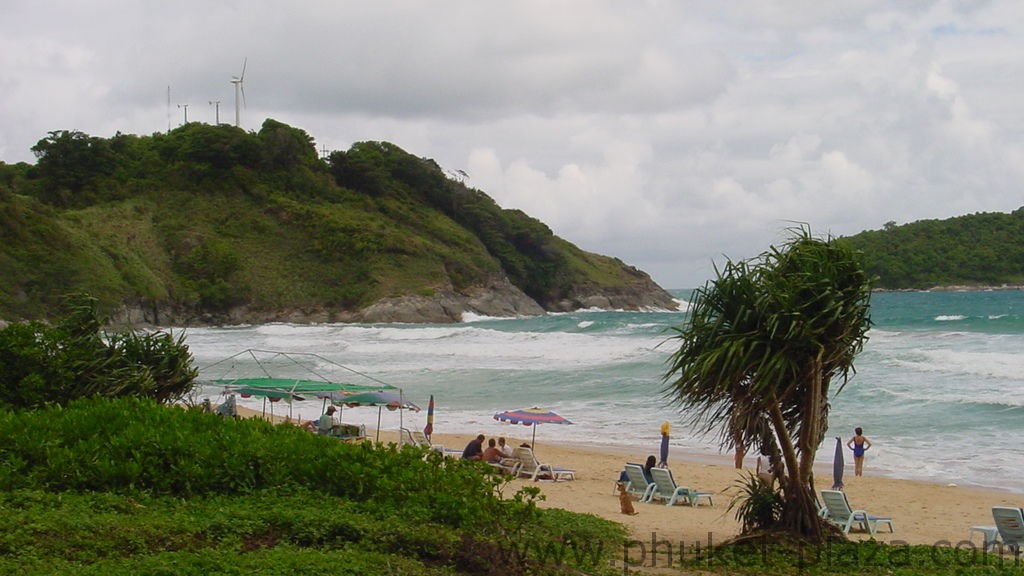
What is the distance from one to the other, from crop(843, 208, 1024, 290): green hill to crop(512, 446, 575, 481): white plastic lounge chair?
102811mm

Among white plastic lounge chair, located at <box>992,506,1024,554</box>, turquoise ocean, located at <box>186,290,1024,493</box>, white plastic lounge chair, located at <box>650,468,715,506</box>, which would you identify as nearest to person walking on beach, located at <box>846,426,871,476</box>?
turquoise ocean, located at <box>186,290,1024,493</box>

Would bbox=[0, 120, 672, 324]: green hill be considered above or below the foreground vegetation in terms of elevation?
above

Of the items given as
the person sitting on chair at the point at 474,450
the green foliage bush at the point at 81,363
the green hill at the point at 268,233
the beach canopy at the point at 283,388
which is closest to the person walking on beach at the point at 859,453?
the person sitting on chair at the point at 474,450

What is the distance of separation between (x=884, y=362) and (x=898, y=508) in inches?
867

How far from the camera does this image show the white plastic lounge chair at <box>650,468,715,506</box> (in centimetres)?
1378

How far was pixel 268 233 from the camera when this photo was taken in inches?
3246

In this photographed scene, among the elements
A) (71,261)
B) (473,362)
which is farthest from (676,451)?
(71,261)

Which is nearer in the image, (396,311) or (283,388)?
(283,388)

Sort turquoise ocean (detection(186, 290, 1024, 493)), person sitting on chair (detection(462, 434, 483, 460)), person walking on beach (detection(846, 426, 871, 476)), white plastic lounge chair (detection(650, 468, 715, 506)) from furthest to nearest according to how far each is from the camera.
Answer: turquoise ocean (detection(186, 290, 1024, 493))
person walking on beach (detection(846, 426, 871, 476))
person sitting on chair (detection(462, 434, 483, 460))
white plastic lounge chair (detection(650, 468, 715, 506))

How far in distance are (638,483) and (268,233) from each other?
71881 millimetres

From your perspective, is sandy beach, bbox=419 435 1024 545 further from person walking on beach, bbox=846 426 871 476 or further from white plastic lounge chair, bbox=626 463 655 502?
white plastic lounge chair, bbox=626 463 655 502

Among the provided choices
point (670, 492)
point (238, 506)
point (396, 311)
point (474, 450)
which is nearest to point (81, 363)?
point (238, 506)

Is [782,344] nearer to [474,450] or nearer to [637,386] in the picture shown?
[474,450]

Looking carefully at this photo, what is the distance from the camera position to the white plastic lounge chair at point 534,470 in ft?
52.4
